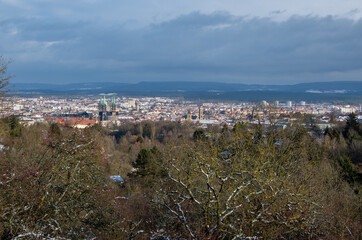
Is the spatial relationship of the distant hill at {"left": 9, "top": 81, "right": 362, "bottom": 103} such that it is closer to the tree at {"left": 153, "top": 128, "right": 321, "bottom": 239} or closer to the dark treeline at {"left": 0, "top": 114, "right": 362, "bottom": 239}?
the dark treeline at {"left": 0, "top": 114, "right": 362, "bottom": 239}

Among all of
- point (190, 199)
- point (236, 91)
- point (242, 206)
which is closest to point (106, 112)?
point (236, 91)

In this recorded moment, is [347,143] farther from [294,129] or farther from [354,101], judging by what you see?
[354,101]

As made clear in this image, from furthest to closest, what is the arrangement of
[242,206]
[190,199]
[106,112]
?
[106,112], [242,206], [190,199]

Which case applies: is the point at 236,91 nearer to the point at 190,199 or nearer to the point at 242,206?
the point at 242,206

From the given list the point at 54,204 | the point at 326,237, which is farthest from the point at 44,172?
the point at 326,237

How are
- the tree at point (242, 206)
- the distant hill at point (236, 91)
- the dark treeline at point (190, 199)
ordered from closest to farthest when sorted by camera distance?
the tree at point (242, 206) < the dark treeline at point (190, 199) < the distant hill at point (236, 91)

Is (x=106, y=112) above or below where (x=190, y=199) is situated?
below

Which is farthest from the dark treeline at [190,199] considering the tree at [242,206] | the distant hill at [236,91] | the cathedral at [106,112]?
the cathedral at [106,112]

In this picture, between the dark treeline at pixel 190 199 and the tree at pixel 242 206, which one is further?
the dark treeline at pixel 190 199

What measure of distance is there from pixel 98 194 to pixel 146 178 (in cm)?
817

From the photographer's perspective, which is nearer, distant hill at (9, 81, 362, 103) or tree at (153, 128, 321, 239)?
tree at (153, 128, 321, 239)

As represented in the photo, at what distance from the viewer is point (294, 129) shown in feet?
42.0

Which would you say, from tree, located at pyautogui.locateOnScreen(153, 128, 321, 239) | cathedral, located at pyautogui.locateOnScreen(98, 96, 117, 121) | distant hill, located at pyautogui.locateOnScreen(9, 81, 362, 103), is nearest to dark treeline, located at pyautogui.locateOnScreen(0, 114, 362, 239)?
tree, located at pyautogui.locateOnScreen(153, 128, 321, 239)

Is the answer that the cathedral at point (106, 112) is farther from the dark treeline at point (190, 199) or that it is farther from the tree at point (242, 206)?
the tree at point (242, 206)
